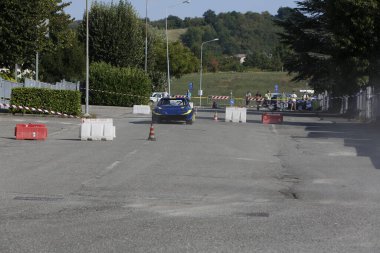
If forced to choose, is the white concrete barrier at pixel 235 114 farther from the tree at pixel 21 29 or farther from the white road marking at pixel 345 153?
the white road marking at pixel 345 153

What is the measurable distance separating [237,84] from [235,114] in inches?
3564

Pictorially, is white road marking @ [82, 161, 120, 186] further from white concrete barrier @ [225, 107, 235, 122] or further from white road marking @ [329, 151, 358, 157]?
white concrete barrier @ [225, 107, 235, 122]

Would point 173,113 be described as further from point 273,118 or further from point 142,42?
point 142,42

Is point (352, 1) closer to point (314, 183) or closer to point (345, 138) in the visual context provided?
point (345, 138)

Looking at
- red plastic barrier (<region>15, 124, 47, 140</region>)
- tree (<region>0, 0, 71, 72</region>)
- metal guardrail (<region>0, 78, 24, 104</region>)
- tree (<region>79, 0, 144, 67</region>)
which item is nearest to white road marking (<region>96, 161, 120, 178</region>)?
red plastic barrier (<region>15, 124, 47, 140</region>)

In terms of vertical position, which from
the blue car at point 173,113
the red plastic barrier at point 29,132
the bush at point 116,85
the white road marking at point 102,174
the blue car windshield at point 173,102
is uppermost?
the bush at point 116,85

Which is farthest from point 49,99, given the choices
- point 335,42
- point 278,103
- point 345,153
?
point 278,103

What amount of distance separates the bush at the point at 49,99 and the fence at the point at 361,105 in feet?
50.0

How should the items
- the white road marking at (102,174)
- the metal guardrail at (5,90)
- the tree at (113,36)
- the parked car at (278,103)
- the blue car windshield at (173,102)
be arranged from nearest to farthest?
the white road marking at (102,174), the blue car windshield at (173,102), the metal guardrail at (5,90), the tree at (113,36), the parked car at (278,103)

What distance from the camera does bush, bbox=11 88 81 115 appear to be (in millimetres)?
39844

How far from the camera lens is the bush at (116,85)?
63.5 metres

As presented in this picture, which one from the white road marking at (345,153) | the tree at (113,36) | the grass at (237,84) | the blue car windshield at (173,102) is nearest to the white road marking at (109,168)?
the white road marking at (345,153)

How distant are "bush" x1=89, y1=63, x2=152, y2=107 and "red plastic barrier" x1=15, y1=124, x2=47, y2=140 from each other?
38.6 metres

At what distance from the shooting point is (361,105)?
159 feet
